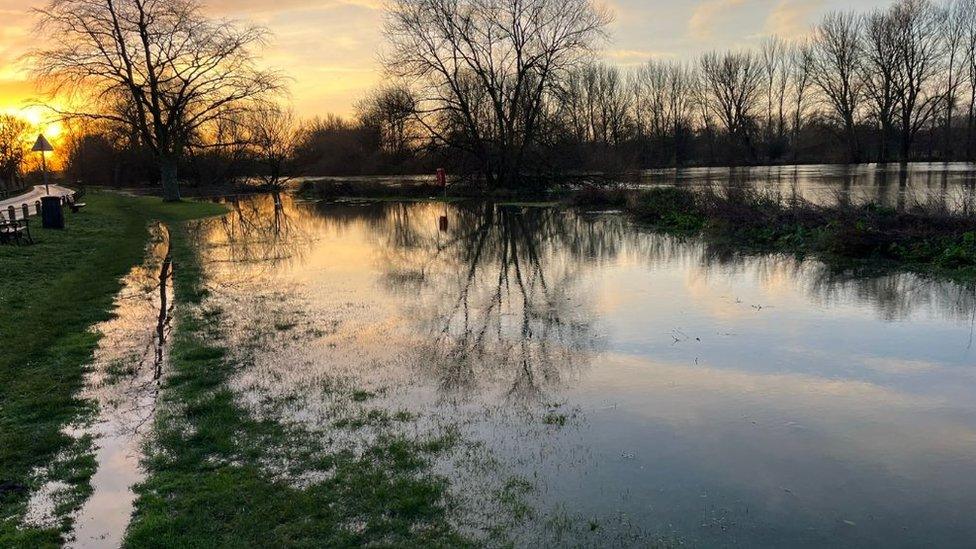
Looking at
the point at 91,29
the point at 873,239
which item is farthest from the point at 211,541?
the point at 91,29

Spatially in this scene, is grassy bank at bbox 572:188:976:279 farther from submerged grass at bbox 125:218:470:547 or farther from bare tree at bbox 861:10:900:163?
bare tree at bbox 861:10:900:163

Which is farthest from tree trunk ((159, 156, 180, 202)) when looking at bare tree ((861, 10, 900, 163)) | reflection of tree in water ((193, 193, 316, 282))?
bare tree ((861, 10, 900, 163))

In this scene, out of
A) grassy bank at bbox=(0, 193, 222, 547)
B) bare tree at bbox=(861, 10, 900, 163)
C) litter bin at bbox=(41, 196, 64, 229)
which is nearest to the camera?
grassy bank at bbox=(0, 193, 222, 547)

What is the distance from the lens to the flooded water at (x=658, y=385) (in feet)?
14.7

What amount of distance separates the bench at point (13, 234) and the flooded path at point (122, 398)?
5.78 meters

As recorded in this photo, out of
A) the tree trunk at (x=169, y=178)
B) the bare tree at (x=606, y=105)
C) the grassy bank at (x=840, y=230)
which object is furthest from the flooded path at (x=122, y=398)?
the bare tree at (x=606, y=105)

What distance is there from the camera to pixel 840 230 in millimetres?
14711

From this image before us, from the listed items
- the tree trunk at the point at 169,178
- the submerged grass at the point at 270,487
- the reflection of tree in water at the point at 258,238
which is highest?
the tree trunk at the point at 169,178

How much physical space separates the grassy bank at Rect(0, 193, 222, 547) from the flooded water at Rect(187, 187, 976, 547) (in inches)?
64.0

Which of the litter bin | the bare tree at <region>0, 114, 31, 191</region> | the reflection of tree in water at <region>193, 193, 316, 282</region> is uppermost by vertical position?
the bare tree at <region>0, 114, 31, 191</region>

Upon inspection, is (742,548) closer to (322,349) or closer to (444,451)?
(444,451)

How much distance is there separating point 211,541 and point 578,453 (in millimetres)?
2771

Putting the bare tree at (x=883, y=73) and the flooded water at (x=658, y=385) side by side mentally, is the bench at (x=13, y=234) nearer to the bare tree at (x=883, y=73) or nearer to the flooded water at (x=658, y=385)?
the flooded water at (x=658, y=385)

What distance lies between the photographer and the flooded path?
442cm
